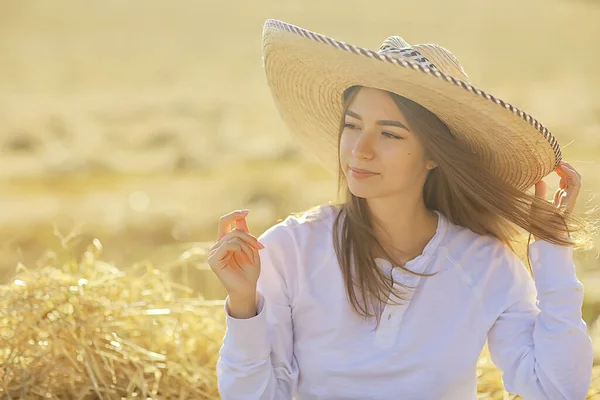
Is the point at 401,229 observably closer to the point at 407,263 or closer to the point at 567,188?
the point at 407,263

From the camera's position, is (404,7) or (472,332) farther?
(404,7)

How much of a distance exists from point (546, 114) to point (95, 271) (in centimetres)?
697

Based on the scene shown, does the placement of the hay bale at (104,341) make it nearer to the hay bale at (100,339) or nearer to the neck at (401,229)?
the hay bale at (100,339)

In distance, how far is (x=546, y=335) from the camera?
2.40 m

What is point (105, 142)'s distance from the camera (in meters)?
8.94

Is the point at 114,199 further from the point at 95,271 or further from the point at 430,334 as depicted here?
the point at 430,334

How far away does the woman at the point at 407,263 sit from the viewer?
238 centimetres

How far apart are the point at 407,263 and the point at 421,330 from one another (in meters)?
0.19

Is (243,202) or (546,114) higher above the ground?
(546,114)

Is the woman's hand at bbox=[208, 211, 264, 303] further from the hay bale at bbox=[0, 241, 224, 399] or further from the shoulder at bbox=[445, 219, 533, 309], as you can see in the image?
the hay bale at bbox=[0, 241, 224, 399]

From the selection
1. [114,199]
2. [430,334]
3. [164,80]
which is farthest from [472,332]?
[164,80]

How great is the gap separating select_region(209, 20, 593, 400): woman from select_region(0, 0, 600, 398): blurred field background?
943 mm

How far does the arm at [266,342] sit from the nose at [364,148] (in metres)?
0.35

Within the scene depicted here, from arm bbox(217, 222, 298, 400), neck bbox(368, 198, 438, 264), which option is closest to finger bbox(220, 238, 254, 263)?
arm bbox(217, 222, 298, 400)
